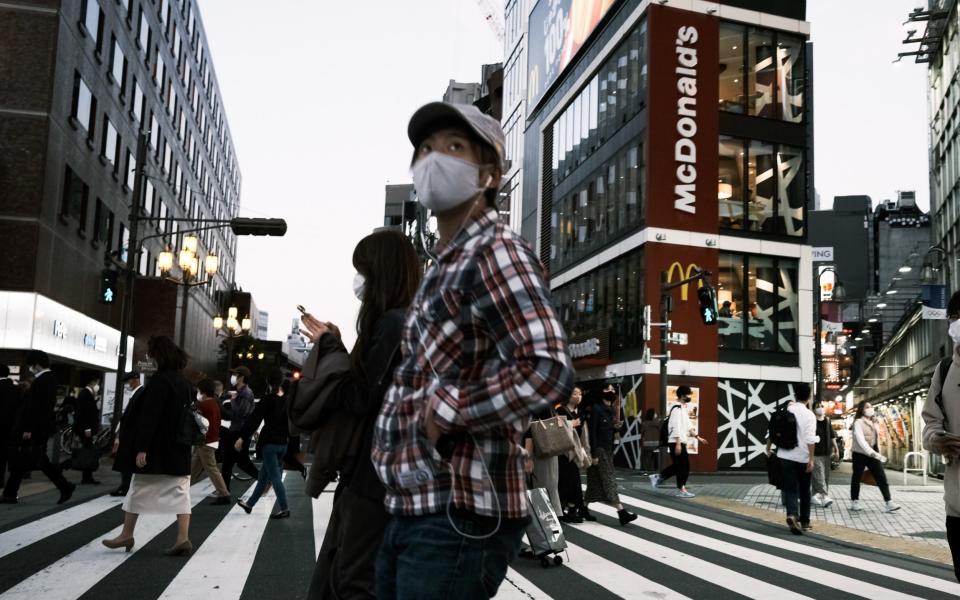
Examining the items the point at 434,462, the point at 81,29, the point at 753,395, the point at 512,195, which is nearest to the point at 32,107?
the point at 81,29

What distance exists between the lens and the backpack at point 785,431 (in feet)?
34.8

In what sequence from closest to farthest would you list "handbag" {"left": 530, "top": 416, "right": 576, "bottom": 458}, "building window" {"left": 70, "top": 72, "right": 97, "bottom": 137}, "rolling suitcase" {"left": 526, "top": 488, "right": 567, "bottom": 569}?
"rolling suitcase" {"left": 526, "top": 488, "right": 567, "bottom": 569}, "handbag" {"left": 530, "top": 416, "right": 576, "bottom": 458}, "building window" {"left": 70, "top": 72, "right": 97, "bottom": 137}

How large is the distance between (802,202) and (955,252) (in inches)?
310

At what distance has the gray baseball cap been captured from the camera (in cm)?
230

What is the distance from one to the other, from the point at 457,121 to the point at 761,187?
29855mm

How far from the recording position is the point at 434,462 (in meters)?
2.04

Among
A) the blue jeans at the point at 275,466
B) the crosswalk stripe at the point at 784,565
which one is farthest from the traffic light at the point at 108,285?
the crosswalk stripe at the point at 784,565

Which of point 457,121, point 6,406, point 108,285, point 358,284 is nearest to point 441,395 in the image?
point 457,121

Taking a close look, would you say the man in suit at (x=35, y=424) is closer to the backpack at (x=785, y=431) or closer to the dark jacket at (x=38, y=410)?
the dark jacket at (x=38, y=410)

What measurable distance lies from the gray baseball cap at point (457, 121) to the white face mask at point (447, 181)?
91 mm

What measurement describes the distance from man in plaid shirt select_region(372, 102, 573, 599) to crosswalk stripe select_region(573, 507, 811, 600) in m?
5.35

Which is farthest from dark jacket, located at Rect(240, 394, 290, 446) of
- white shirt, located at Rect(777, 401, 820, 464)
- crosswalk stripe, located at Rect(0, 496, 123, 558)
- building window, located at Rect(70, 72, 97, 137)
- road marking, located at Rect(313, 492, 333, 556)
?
building window, located at Rect(70, 72, 97, 137)

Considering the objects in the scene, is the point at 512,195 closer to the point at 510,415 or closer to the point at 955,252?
the point at 955,252

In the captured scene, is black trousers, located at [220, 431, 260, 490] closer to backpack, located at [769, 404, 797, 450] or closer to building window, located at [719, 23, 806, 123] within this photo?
backpack, located at [769, 404, 797, 450]
